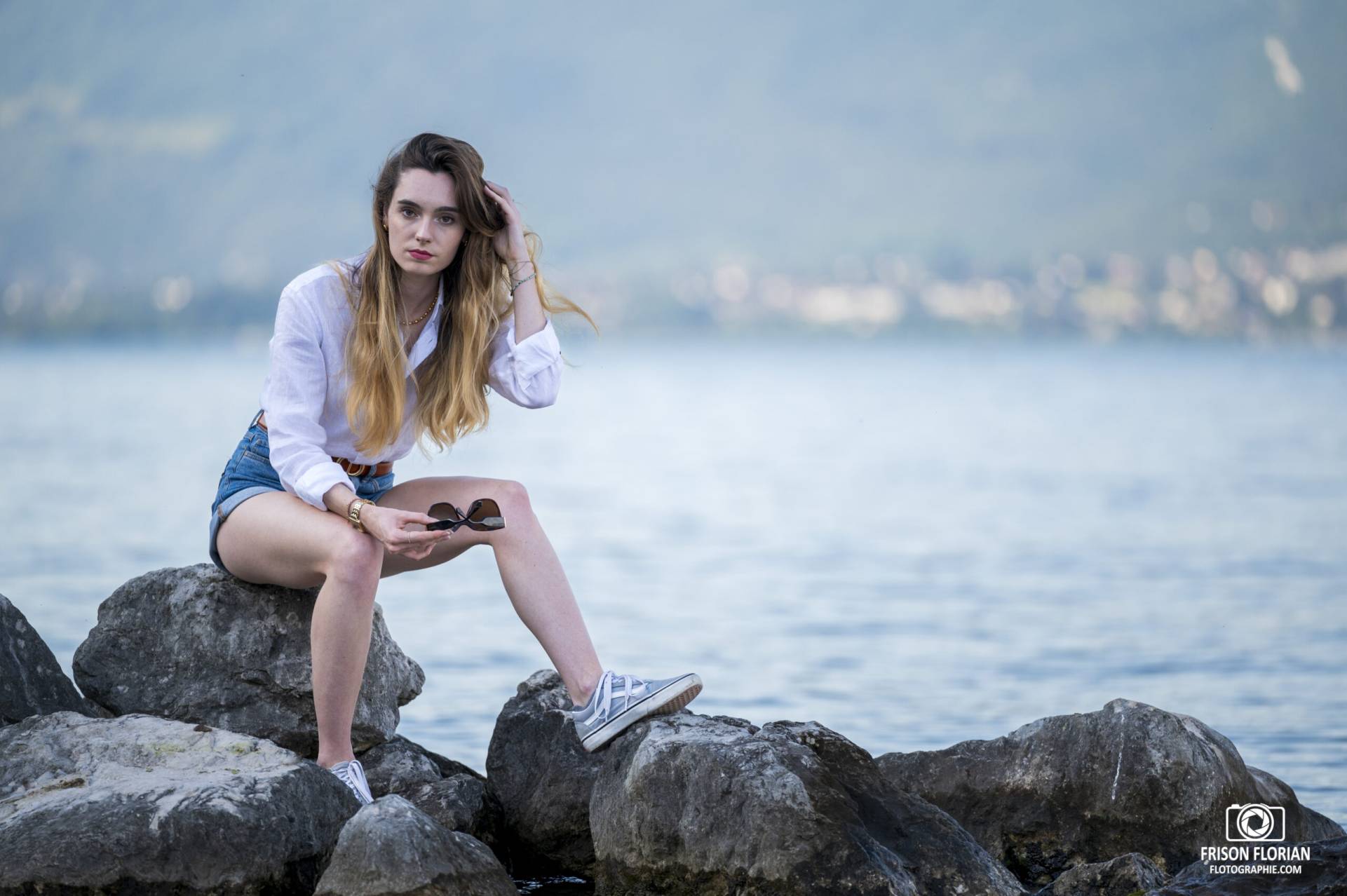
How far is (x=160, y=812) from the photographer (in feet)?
14.1

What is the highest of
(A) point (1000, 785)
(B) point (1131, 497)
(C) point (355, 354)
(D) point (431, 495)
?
(B) point (1131, 497)

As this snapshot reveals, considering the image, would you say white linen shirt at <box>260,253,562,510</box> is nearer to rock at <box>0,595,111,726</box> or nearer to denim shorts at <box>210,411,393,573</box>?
denim shorts at <box>210,411,393,573</box>

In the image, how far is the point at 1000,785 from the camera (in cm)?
544

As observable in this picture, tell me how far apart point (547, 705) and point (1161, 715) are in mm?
2071

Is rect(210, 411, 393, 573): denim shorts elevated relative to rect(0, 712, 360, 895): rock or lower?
elevated

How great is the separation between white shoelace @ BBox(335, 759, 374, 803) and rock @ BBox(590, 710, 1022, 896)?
681mm

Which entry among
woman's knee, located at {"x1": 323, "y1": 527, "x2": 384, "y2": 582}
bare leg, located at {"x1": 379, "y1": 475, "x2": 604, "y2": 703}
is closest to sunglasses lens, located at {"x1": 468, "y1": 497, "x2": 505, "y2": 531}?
bare leg, located at {"x1": 379, "y1": 475, "x2": 604, "y2": 703}

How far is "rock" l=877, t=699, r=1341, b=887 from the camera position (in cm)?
524

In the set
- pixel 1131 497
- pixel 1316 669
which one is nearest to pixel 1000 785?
pixel 1316 669

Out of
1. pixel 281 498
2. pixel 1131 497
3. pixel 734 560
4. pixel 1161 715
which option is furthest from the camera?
pixel 1131 497

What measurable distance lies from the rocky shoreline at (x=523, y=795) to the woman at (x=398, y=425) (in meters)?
0.27

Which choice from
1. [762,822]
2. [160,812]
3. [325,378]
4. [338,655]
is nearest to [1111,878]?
[762,822]

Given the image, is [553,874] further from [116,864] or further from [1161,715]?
[1161,715]

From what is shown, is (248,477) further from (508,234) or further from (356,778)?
(508,234)
